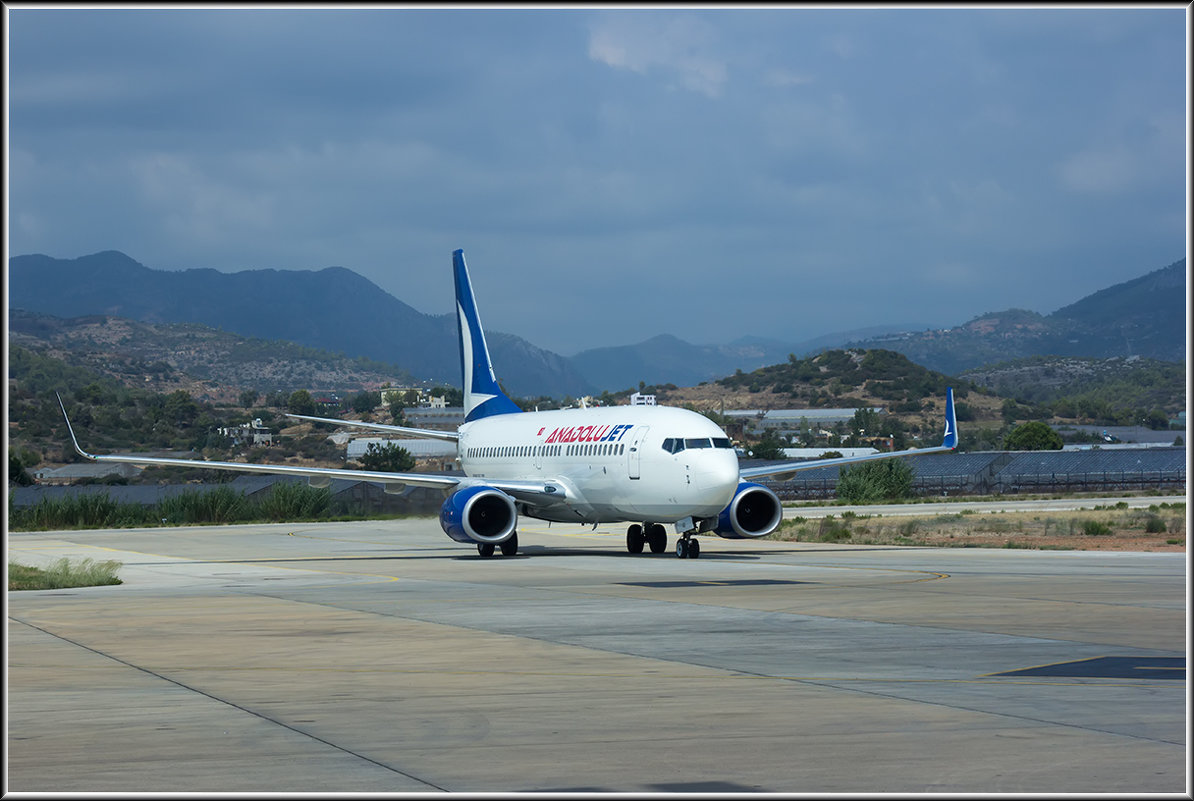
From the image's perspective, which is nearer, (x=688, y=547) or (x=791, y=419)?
(x=688, y=547)

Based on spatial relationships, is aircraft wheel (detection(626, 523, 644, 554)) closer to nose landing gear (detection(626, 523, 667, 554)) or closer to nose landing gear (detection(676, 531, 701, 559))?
nose landing gear (detection(626, 523, 667, 554))

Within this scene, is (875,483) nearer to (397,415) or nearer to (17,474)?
(17,474)

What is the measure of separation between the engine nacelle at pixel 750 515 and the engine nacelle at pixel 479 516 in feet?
18.3

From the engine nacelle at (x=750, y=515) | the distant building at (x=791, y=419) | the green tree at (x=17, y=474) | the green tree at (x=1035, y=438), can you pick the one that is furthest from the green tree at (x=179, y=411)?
the engine nacelle at (x=750, y=515)

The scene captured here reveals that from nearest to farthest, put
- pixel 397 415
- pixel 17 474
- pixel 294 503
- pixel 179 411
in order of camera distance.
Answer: pixel 294 503 → pixel 17 474 → pixel 179 411 → pixel 397 415

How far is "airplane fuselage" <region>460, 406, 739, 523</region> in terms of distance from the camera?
107 ft

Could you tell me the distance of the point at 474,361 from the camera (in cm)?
4866

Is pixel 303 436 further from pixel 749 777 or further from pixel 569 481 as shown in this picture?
pixel 749 777

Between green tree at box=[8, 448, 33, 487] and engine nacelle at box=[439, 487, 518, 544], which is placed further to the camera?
green tree at box=[8, 448, 33, 487]

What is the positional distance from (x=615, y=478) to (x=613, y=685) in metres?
21.8

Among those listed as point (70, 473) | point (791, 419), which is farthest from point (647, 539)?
point (791, 419)

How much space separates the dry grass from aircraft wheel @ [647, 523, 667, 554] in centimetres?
743

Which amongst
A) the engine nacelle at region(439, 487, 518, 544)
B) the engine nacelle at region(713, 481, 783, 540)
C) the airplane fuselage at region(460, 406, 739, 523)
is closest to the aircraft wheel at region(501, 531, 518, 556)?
the engine nacelle at region(439, 487, 518, 544)

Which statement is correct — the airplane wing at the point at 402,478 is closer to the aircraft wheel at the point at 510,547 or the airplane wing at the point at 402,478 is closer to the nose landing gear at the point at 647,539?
the aircraft wheel at the point at 510,547
